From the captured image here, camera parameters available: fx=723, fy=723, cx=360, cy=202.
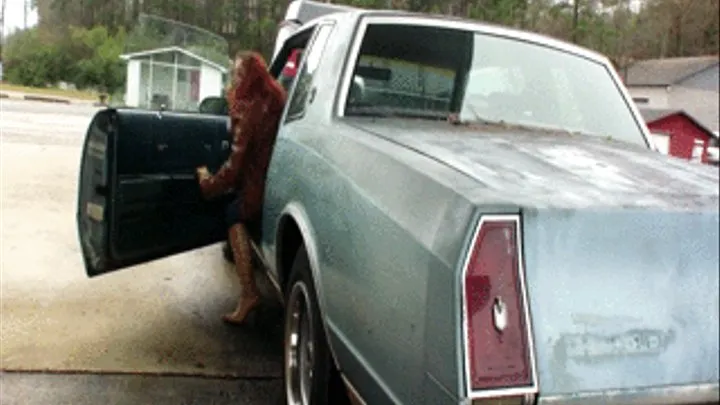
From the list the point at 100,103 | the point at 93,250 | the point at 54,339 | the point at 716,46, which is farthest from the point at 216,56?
the point at 716,46

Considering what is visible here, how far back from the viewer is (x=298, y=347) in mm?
3098

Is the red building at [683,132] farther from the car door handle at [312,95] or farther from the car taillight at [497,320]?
the car taillight at [497,320]

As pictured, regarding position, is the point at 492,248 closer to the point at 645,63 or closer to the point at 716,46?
the point at 716,46

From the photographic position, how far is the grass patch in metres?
5.18

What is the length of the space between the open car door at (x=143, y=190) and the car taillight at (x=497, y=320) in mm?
2786

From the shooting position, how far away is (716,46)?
3551 millimetres

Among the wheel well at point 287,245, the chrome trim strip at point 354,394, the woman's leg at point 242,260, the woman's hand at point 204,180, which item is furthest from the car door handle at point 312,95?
the chrome trim strip at point 354,394

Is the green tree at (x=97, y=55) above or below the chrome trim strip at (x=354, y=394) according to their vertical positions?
above

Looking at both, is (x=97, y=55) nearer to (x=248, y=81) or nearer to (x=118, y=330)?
(x=248, y=81)

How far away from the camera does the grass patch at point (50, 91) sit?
5.18 metres

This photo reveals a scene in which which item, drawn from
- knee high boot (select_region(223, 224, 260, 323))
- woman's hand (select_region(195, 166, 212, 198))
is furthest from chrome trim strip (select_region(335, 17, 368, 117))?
knee high boot (select_region(223, 224, 260, 323))

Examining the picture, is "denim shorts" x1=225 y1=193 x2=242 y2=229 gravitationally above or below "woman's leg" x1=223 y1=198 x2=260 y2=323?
above

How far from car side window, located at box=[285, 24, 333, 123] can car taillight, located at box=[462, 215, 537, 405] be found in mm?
1878

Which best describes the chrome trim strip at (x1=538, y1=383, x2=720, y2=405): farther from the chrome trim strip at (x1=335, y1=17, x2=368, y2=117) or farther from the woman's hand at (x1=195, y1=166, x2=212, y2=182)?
the woman's hand at (x1=195, y1=166, x2=212, y2=182)
